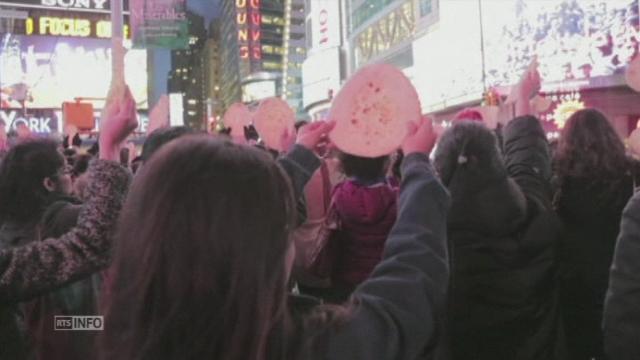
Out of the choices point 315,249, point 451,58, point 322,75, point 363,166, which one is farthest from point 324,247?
point 322,75

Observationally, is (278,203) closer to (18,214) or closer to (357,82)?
(357,82)

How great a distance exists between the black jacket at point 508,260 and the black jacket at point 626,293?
80 centimetres

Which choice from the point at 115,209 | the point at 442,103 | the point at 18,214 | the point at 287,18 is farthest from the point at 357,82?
the point at 287,18

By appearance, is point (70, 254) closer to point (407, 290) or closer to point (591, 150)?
point (407, 290)

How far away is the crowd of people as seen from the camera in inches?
49.3

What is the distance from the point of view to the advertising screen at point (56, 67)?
27.9m

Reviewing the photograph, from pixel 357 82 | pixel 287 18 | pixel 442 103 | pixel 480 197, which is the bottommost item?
pixel 480 197

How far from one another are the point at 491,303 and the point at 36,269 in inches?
80.0

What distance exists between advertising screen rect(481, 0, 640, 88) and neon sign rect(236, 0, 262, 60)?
69.9m

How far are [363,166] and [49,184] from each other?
4.45 feet

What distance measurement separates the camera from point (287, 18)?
7762 centimetres

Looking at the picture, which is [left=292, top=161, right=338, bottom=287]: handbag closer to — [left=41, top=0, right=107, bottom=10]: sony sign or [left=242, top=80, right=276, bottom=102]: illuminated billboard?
[left=41, top=0, right=107, bottom=10]: sony sign

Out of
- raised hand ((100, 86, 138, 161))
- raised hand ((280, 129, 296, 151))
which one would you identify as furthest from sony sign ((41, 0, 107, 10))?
raised hand ((100, 86, 138, 161))

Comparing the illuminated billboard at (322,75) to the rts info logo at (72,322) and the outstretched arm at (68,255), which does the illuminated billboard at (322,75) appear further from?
the outstretched arm at (68,255)
